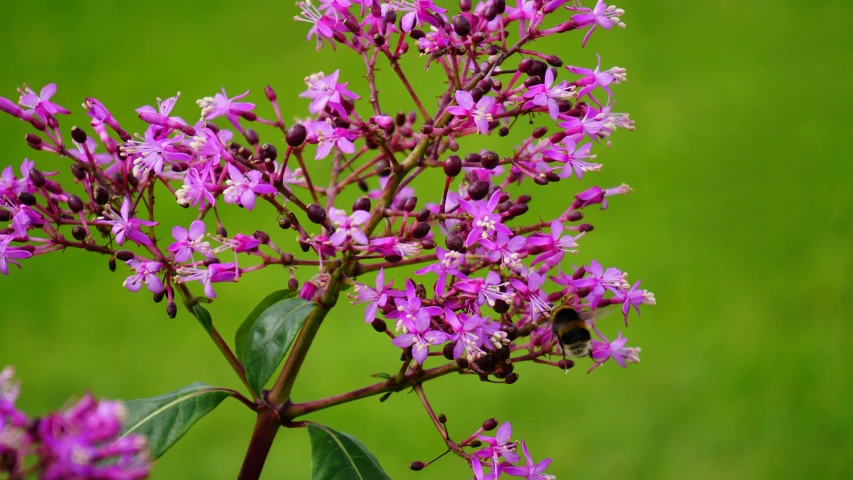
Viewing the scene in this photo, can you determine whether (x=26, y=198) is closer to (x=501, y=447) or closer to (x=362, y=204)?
(x=362, y=204)

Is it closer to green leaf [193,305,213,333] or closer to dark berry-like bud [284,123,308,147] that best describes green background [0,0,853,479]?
green leaf [193,305,213,333]

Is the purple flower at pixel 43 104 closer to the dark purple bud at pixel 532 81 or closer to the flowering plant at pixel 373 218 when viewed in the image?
the flowering plant at pixel 373 218

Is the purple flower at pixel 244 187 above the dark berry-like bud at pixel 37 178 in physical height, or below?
below

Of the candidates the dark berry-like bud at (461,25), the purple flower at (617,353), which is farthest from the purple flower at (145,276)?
the purple flower at (617,353)

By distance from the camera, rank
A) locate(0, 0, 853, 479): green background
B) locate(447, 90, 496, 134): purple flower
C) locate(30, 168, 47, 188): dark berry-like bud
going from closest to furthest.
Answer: locate(447, 90, 496, 134): purple flower, locate(30, 168, 47, 188): dark berry-like bud, locate(0, 0, 853, 479): green background

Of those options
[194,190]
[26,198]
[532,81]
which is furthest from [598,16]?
[26,198]

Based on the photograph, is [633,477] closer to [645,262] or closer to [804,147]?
[645,262]

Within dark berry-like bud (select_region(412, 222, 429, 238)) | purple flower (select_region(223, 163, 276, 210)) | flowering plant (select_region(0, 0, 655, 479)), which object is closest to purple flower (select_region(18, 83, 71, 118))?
flowering plant (select_region(0, 0, 655, 479))
